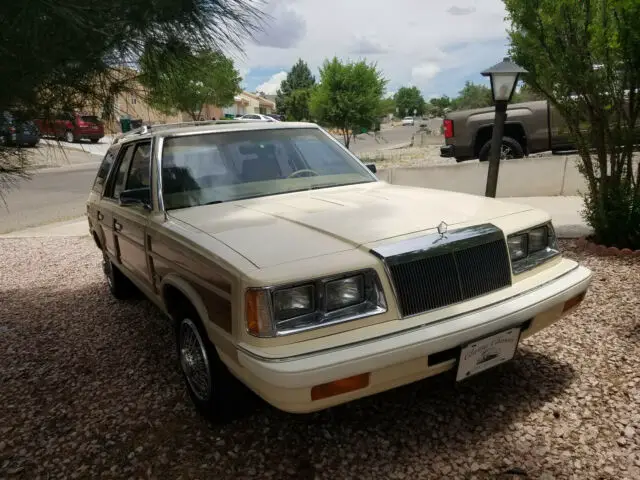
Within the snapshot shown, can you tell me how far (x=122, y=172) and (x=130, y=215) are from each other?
836 millimetres

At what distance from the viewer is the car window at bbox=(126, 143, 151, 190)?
11.7ft

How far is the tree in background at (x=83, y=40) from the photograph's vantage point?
226cm

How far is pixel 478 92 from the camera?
7156 centimetres

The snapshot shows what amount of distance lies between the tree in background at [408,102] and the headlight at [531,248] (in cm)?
11649

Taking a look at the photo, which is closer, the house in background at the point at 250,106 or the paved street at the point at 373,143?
the paved street at the point at 373,143

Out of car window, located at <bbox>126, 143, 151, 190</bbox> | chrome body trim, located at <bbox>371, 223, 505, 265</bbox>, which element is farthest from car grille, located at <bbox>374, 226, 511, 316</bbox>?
car window, located at <bbox>126, 143, 151, 190</bbox>

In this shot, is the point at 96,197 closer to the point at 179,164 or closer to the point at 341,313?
the point at 179,164

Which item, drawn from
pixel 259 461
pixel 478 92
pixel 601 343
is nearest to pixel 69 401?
pixel 259 461

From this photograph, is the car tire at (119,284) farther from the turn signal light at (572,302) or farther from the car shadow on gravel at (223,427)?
the turn signal light at (572,302)

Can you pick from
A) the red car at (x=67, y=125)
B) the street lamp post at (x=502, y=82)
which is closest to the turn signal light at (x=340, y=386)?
the red car at (x=67, y=125)

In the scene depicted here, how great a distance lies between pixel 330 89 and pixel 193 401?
1709 cm

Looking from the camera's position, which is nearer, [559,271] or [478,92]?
[559,271]

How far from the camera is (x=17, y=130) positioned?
10.2 feet

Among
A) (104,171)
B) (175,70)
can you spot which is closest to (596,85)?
(175,70)
